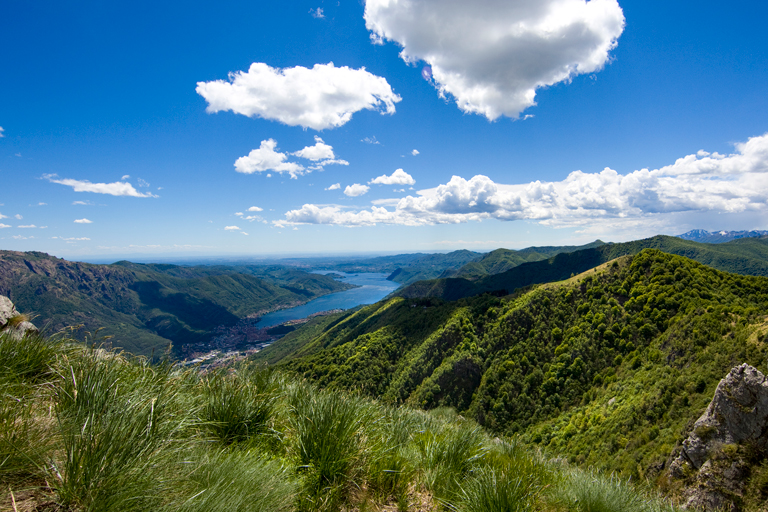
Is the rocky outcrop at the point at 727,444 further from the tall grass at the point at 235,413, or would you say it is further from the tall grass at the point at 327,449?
the tall grass at the point at 235,413

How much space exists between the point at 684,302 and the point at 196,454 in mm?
56886

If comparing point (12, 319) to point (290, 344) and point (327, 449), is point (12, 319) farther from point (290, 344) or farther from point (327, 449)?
point (290, 344)

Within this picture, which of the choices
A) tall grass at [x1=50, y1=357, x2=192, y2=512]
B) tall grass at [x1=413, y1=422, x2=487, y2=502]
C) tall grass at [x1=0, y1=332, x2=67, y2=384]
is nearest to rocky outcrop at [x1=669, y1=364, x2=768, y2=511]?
tall grass at [x1=413, y1=422, x2=487, y2=502]

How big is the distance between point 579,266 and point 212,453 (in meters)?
200

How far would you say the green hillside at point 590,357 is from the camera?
26.5m

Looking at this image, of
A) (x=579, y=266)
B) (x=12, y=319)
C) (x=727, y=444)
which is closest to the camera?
(x=12, y=319)

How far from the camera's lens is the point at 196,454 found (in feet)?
7.57

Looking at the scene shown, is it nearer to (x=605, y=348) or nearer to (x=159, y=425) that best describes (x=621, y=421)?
(x=605, y=348)

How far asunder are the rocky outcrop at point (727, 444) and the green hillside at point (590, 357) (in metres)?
5.79

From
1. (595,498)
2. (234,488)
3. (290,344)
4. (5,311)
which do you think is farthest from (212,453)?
(290,344)

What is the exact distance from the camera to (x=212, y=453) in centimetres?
257

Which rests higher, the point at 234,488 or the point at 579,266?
the point at 234,488

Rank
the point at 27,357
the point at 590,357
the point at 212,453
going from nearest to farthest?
the point at 212,453, the point at 27,357, the point at 590,357

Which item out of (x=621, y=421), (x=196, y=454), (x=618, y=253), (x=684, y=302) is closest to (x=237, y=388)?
(x=196, y=454)
